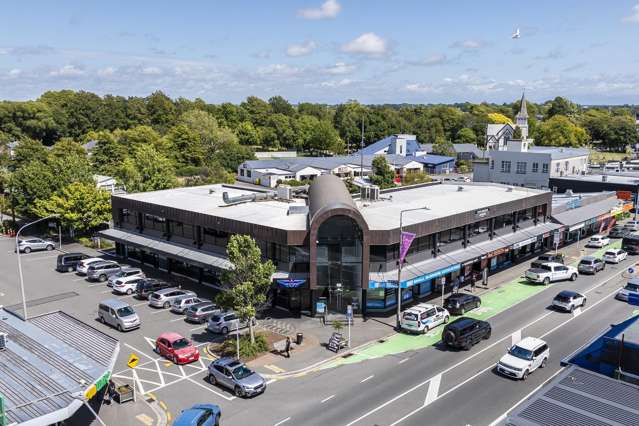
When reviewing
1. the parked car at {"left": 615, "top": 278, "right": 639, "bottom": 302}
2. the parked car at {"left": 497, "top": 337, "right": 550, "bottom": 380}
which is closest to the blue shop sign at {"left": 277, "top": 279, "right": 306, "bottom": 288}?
the parked car at {"left": 497, "top": 337, "right": 550, "bottom": 380}

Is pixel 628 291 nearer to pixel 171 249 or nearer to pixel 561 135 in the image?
pixel 171 249

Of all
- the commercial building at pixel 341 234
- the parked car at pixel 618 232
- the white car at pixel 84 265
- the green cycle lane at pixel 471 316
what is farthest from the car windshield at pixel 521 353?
the parked car at pixel 618 232

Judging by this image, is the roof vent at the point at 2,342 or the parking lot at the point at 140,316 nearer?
the roof vent at the point at 2,342

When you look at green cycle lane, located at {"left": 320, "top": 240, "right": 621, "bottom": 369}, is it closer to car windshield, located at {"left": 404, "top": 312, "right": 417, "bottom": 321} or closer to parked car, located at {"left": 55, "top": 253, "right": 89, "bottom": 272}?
car windshield, located at {"left": 404, "top": 312, "right": 417, "bottom": 321}

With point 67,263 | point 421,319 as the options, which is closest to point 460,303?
point 421,319

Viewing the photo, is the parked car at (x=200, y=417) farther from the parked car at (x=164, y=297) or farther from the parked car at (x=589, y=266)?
the parked car at (x=589, y=266)
